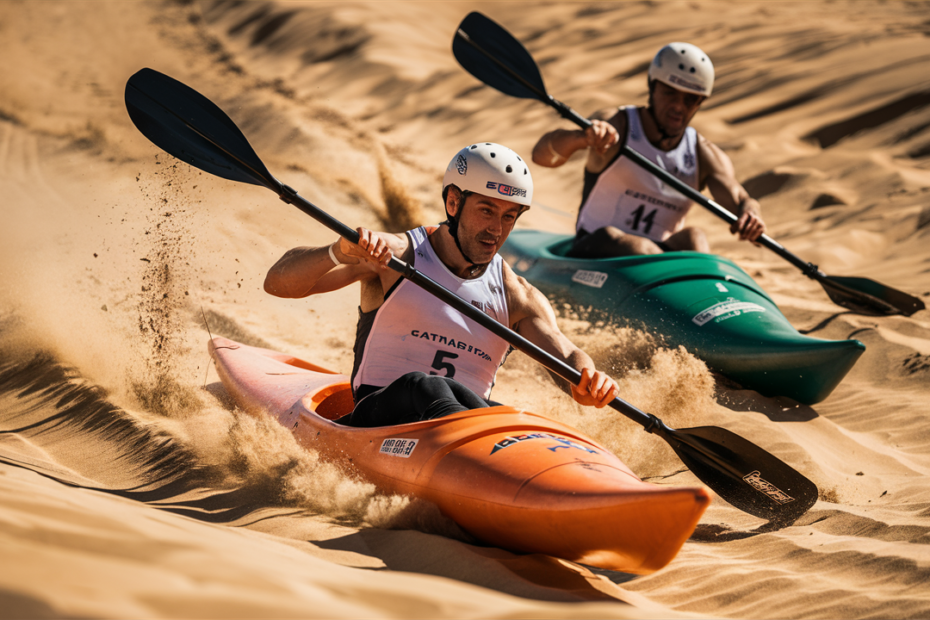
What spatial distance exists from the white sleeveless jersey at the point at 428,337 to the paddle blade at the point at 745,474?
907 millimetres

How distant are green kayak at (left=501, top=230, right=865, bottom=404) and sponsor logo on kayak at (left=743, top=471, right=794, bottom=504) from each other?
1540 mm

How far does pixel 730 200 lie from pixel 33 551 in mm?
5307

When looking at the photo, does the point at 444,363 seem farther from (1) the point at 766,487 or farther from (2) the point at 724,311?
(2) the point at 724,311

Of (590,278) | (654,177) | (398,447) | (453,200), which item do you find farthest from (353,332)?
(398,447)

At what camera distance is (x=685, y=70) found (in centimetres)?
553

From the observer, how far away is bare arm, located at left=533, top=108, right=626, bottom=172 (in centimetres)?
524

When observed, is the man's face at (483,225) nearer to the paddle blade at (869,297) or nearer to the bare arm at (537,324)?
the bare arm at (537,324)

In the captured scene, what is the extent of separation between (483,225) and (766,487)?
5.33 feet

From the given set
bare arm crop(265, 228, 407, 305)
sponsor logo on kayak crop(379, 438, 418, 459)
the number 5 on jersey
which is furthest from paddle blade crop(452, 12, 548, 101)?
sponsor logo on kayak crop(379, 438, 418, 459)

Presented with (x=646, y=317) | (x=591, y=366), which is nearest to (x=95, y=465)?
→ (x=591, y=366)

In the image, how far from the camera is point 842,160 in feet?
32.9

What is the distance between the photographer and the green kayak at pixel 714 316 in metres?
4.59

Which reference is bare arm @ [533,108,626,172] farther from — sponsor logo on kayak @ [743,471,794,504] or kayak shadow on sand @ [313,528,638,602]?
kayak shadow on sand @ [313,528,638,602]

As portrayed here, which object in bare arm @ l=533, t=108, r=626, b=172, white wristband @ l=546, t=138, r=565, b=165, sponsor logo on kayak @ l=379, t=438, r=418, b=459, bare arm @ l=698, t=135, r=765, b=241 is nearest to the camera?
sponsor logo on kayak @ l=379, t=438, r=418, b=459
